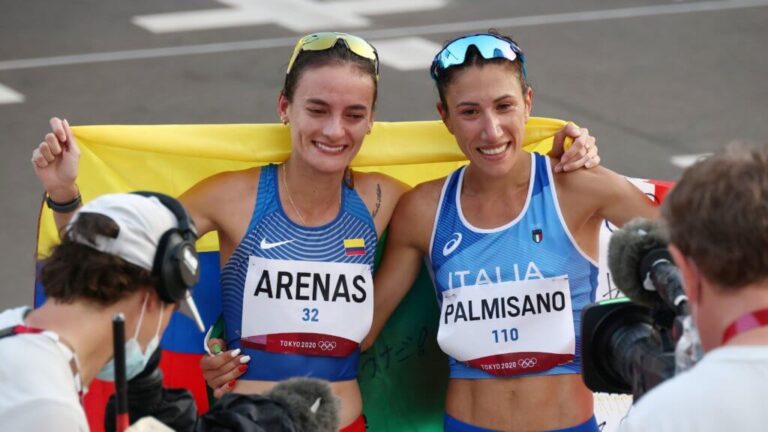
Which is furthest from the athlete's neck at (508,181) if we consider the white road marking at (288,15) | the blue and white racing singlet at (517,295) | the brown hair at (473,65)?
the white road marking at (288,15)

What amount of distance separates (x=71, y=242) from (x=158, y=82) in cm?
710

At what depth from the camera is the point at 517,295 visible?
4379mm

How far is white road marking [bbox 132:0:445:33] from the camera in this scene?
1078 cm

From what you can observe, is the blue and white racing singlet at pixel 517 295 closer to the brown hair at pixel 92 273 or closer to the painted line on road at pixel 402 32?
the brown hair at pixel 92 273

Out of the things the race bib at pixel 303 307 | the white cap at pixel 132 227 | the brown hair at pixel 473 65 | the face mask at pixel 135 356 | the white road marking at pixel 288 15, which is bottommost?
the face mask at pixel 135 356

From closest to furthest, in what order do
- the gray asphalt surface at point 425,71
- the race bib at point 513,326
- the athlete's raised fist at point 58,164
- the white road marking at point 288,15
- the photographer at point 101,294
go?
1. the photographer at point 101,294
2. the athlete's raised fist at point 58,164
3. the race bib at point 513,326
4. the gray asphalt surface at point 425,71
5. the white road marking at point 288,15

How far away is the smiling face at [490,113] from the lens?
14.3 ft

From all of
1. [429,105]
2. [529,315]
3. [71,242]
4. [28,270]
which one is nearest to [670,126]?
[429,105]

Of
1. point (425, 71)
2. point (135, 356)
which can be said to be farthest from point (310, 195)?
point (425, 71)

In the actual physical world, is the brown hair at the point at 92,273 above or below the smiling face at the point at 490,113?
below

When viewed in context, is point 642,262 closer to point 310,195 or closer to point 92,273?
point 92,273

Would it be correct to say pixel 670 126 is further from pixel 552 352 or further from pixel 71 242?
pixel 71 242

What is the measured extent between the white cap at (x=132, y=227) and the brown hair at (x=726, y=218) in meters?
1.23

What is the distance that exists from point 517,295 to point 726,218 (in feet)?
6.37
